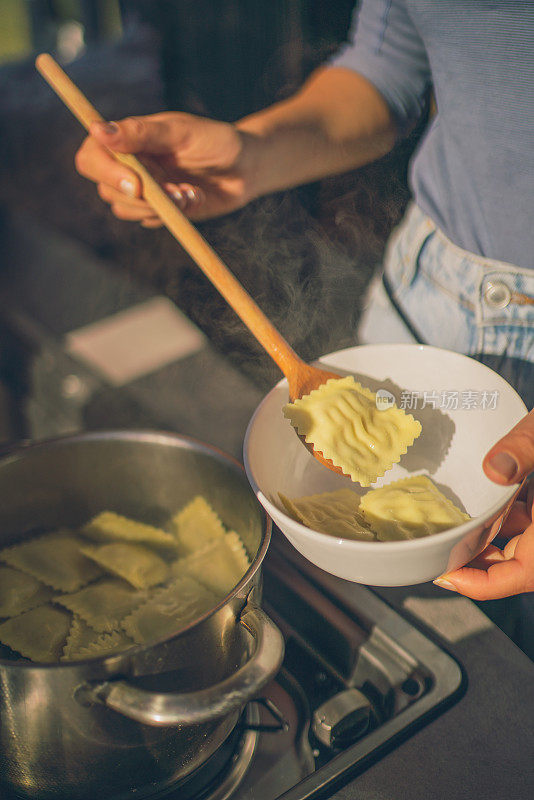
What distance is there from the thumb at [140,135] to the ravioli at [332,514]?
2.00ft

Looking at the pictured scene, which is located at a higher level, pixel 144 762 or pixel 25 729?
pixel 25 729

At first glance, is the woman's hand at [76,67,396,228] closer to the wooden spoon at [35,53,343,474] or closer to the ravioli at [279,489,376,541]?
the wooden spoon at [35,53,343,474]

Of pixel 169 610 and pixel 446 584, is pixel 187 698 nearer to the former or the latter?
pixel 169 610

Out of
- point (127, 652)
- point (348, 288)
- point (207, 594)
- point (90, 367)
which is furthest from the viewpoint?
point (90, 367)

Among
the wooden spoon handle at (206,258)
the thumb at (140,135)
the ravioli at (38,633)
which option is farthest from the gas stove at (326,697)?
the thumb at (140,135)

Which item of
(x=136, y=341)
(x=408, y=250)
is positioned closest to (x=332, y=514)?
(x=408, y=250)

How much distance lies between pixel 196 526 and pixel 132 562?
0.11 m

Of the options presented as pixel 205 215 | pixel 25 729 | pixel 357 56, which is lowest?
pixel 25 729

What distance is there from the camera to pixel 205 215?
120cm

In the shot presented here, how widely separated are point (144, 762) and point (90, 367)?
1179mm

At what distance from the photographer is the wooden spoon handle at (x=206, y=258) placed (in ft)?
2.96

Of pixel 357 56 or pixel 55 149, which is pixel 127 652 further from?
pixel 55 149

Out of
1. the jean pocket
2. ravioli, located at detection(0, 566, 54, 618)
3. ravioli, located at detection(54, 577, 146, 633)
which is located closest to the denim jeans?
the jean pocket

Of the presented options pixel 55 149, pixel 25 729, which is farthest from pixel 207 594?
pixel 55 149
